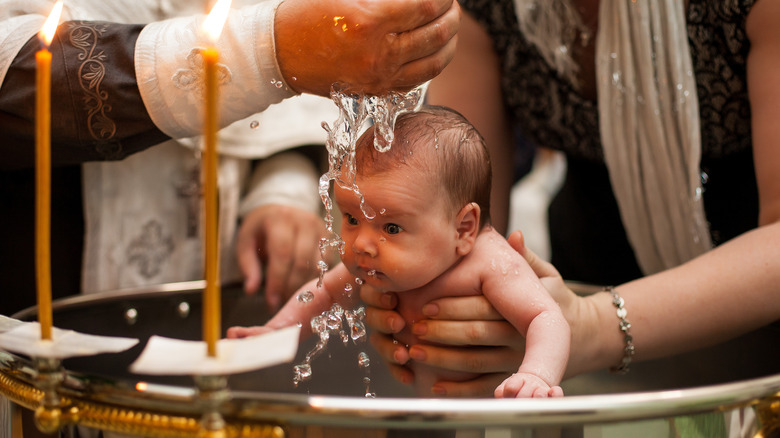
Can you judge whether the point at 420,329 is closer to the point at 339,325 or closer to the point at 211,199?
the point at 339,325

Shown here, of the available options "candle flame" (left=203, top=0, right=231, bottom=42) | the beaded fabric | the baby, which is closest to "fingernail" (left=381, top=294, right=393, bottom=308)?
the baby

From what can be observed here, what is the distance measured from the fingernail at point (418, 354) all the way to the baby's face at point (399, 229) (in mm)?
49

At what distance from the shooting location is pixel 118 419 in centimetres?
34

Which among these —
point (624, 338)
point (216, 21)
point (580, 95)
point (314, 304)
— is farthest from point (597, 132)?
point (216, 21)

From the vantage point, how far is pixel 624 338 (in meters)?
0.60

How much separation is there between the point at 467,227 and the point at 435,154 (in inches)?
2.7

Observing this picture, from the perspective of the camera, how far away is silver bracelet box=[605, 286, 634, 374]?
60 centimetres

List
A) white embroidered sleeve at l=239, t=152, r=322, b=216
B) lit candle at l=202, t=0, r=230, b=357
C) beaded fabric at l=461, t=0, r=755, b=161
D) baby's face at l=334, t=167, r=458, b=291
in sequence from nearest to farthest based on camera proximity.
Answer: lit candle at l=202, t=0, r=230, b=357, baby's face at l=334, t=167, r=458, b=291, beaded fabric at l=461, t=0, r=755, b=161, white embroidered sleeve at l=239, t=152, r=322, b=216

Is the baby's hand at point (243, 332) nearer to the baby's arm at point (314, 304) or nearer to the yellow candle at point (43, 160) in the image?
the baby's arm at point (314, 304)

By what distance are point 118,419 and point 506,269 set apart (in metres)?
0.31

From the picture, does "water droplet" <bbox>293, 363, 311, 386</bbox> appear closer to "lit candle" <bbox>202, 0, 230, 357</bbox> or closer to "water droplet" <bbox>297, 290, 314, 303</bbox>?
"water droplet" <bbox>297, 290, 314, 303</bbox>

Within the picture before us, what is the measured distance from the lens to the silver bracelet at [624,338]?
602 mm

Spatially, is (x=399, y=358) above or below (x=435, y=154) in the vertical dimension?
below

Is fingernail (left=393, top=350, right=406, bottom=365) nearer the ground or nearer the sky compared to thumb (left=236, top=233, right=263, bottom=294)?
nearer the ground
